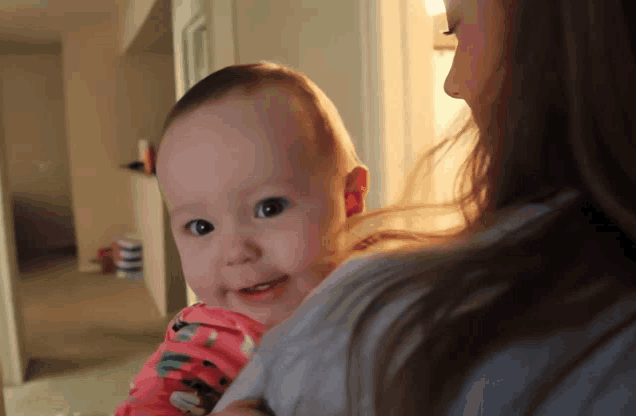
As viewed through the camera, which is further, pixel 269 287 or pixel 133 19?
pixel 133 19

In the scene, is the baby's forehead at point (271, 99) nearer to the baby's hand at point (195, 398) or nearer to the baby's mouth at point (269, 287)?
the baby's mouth at point (269, 287)

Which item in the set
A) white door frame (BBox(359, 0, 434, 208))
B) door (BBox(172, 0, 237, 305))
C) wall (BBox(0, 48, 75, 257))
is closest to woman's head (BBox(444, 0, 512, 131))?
white door frame (BBox(359, 0, 434, 208))

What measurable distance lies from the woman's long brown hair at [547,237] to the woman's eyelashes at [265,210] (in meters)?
0.30

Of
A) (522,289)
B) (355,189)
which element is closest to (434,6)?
(355,189)

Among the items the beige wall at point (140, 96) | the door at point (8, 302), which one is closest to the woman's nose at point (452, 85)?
the door at point (8, 302)

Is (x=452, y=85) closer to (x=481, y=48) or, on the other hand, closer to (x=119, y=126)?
(x=481, y=48)

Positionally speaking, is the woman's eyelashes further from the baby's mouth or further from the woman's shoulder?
the woman's shoulder

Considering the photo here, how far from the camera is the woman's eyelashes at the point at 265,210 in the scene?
1.86ft

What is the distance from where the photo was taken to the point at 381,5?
104 cm

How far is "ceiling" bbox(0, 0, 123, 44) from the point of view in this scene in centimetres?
421

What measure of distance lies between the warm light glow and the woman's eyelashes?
2.29 feet

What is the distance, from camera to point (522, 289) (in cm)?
26

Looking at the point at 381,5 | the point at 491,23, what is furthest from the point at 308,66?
the point at 491,23

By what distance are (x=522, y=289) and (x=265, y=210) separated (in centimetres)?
34
